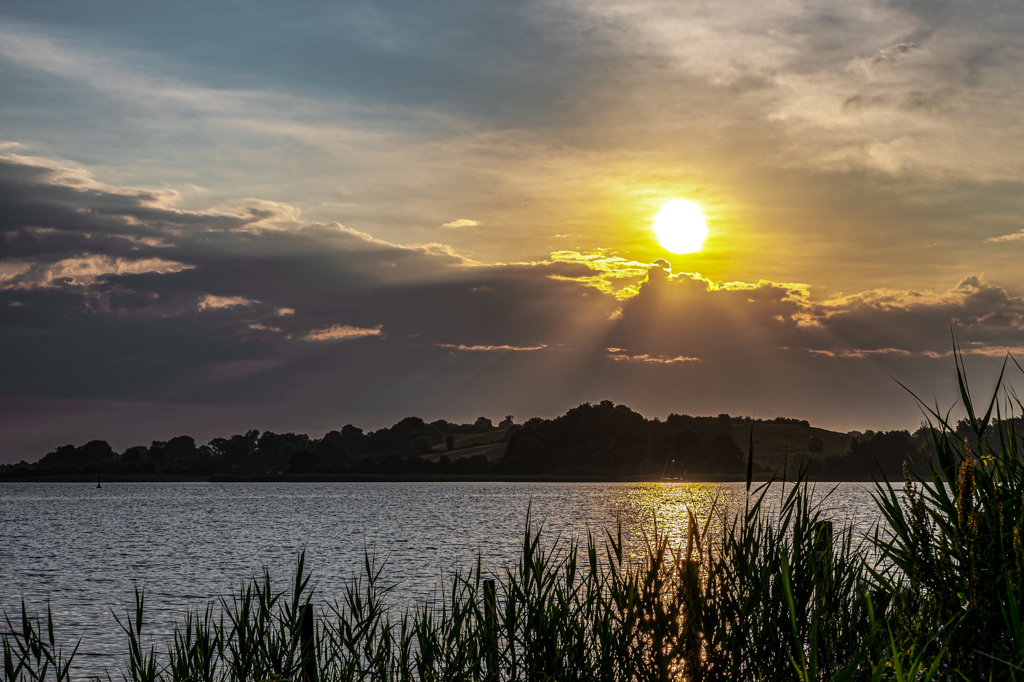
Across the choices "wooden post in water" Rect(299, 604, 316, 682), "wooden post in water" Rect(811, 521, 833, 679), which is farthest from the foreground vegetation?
"wooden post in water" Rect(299, 604, 316, 682)

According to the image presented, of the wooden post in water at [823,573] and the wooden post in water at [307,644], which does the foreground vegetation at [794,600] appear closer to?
the wooden post in water at [823,573]

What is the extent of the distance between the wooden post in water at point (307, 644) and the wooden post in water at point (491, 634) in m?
2.33

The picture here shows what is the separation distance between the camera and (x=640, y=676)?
8.79m

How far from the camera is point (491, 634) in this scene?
1005cm

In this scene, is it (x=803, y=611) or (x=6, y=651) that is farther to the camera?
(x=6, y=651)

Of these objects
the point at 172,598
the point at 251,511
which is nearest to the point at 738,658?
the point at 172,598

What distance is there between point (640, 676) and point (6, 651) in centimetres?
769

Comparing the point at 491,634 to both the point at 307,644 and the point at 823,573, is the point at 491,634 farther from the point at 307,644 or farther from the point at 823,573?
the point at 823,573

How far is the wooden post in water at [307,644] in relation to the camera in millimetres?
11000

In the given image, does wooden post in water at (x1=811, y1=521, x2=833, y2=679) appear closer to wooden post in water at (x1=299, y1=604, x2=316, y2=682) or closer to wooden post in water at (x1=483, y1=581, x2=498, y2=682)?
wooden post in water at (x1=483, y1=581, x2=498, y2=682)

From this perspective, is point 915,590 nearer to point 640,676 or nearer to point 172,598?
point 640,676

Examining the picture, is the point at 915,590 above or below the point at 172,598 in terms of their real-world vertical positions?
above

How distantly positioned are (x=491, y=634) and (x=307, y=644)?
8.86 feet

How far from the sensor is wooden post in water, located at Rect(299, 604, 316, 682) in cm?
1100
